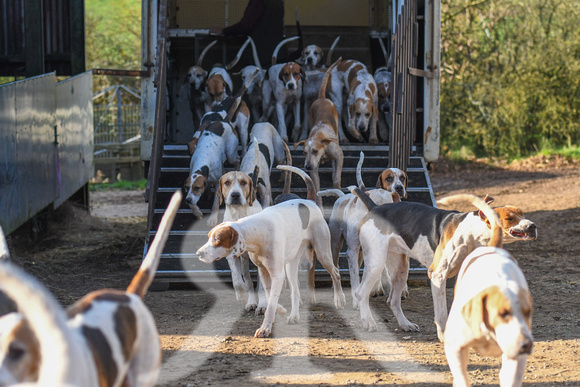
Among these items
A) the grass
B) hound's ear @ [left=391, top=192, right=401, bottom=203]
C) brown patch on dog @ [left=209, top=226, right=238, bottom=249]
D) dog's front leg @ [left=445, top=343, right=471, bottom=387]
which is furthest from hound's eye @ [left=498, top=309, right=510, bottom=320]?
the grass

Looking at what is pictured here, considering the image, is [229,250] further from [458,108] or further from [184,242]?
[458,108]

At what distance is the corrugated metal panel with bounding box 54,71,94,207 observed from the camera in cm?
1055

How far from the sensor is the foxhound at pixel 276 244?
5.41 meters

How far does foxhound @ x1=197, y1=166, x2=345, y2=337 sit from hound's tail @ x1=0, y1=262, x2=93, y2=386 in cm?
315

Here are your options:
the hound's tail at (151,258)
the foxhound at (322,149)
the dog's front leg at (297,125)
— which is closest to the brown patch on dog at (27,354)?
the hound's tail at (151,258)

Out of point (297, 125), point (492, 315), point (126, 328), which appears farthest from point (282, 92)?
point (126, 328)

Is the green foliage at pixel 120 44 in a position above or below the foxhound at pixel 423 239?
above

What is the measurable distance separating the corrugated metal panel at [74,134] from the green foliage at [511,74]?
967 centimetres

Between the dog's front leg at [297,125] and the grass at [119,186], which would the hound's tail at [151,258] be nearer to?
the dog's front leg at [297,125]

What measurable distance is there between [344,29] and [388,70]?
7.37 ft

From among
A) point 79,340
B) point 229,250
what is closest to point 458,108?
point 229,250

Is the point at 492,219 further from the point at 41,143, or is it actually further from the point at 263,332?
the point at 41,143

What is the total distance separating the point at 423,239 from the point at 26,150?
204 inches

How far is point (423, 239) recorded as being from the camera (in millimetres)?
5711
